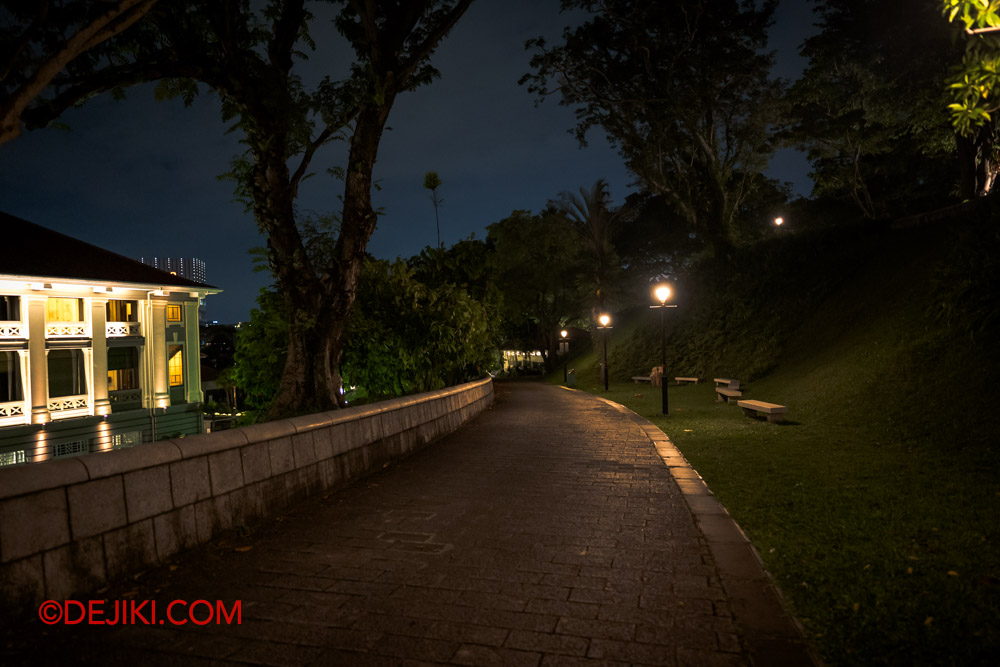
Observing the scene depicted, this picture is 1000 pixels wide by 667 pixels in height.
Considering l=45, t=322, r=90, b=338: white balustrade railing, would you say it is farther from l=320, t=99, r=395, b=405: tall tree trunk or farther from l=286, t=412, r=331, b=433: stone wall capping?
l=286, t=412, r=331, b=433: stone wall capping

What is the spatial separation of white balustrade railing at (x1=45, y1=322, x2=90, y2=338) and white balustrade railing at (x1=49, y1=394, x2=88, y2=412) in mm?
2337

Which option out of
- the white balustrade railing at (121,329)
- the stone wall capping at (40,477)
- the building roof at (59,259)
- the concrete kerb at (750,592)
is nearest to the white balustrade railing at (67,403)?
the white balustrade railing at (121,329)

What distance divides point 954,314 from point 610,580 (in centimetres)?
1148

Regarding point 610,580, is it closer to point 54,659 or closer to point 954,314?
point 54,659

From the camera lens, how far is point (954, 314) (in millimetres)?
11641

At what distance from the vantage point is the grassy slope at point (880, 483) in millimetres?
3305

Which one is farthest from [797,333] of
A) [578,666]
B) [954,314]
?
[578,666]

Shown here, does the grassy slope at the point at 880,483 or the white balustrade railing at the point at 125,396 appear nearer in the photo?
the grassy slope at the point at 880,483

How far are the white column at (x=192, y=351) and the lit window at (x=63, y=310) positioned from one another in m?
4.18

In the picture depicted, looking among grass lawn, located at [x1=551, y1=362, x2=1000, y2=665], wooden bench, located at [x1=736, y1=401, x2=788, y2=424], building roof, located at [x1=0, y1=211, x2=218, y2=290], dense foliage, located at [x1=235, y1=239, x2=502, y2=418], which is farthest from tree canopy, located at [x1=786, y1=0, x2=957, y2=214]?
building roof, located at [x1=0, y1=211, x2=218, y2=290]

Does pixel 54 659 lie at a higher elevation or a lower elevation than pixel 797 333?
lower

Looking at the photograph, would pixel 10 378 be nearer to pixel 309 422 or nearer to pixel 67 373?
pixel 67 373

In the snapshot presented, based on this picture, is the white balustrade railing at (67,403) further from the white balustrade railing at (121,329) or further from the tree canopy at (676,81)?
the tree canopy at (676,81)

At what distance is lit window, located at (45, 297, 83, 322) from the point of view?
806 inches
